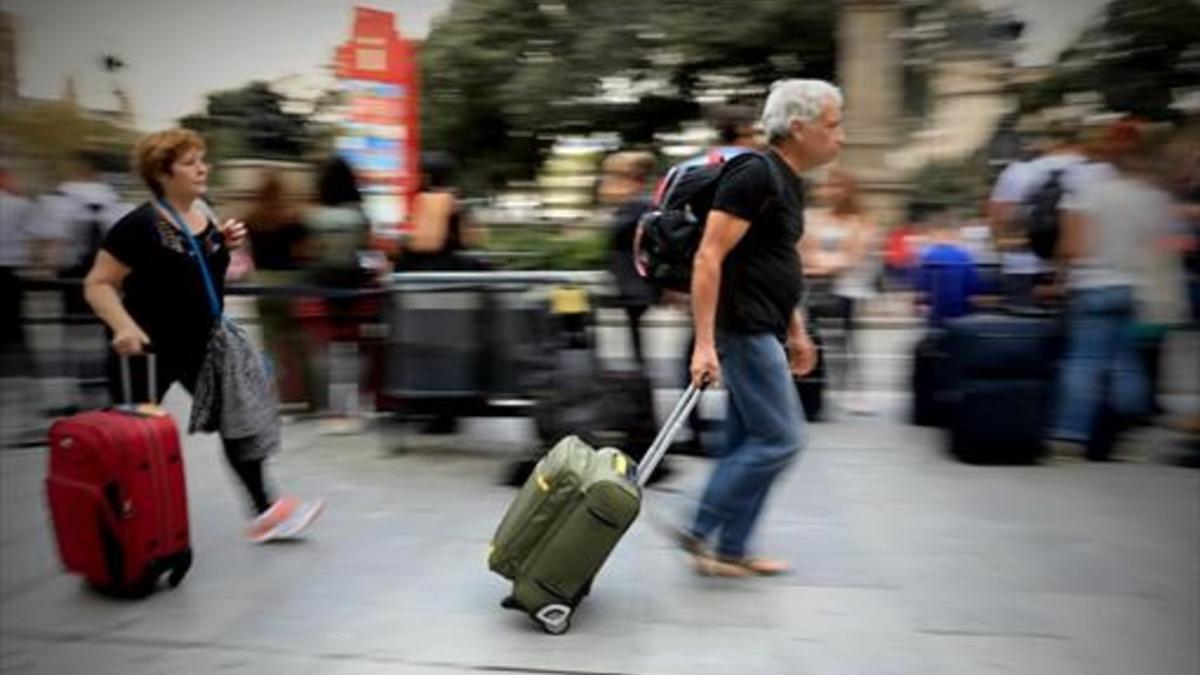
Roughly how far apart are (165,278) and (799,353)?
228cm

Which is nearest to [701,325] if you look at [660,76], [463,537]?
[463,537]

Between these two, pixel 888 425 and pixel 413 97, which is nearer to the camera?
pixel 888 425

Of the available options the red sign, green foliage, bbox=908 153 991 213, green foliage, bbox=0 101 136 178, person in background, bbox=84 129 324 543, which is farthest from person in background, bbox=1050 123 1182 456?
green foliage, bbox=908 153 991 213

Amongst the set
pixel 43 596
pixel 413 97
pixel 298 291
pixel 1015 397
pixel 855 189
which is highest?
pixel 413 97

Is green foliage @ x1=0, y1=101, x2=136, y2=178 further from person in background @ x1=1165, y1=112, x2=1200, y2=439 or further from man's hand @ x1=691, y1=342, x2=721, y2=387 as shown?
person in background @ x1=1165, y1=112, x2=1200, y2=439

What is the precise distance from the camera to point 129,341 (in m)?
3.78

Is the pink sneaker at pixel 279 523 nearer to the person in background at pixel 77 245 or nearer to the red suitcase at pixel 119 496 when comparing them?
the red suitcase at pixel 119 496

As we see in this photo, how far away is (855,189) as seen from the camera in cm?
744

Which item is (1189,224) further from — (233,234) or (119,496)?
(119,496)

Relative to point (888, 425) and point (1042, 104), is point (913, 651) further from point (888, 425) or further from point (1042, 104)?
point (1042, 104)

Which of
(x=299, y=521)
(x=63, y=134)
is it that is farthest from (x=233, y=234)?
(x=63, y=134)

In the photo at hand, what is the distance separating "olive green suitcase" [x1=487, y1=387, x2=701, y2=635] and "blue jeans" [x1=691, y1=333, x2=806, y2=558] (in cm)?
47

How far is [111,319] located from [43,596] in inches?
41.8

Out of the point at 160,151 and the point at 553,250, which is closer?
the point at 160,151
